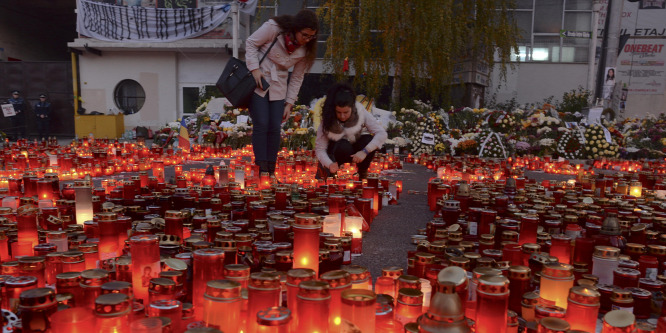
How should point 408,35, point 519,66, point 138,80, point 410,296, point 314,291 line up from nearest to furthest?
point 314,291, point 410,296, point 408,35, point 519,66, point 138,80

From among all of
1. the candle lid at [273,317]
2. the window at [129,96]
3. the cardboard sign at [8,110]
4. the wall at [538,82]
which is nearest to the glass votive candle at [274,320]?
the candle lid at [273,317]

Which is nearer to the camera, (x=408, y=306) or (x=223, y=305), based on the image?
(x=223, y=305)

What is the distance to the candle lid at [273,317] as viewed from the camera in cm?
123

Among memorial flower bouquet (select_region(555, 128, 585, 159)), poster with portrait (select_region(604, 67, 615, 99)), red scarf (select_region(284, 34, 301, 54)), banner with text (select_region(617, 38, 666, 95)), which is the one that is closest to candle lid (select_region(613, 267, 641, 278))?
red scarf (select_region(284, 34, 301, 54))

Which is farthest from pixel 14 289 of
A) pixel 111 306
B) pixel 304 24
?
pixel 304 24

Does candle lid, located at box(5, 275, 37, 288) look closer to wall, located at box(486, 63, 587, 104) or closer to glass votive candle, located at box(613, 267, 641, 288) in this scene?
glass votive candle, located at box(613, 267, 641, 288)

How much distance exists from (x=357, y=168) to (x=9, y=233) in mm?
3347

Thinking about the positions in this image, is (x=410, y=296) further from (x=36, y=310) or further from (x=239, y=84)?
(x=239, y=84)

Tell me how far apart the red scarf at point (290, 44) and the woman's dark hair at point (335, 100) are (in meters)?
0.54

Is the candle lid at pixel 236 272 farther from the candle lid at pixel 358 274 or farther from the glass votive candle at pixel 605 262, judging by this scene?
the glass votive candle at pixel 605 262

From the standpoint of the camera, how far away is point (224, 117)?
36.3ft

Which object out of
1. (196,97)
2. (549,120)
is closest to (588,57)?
(549,120)

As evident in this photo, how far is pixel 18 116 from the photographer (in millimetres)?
16031

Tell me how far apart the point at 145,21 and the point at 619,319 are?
631 inches
